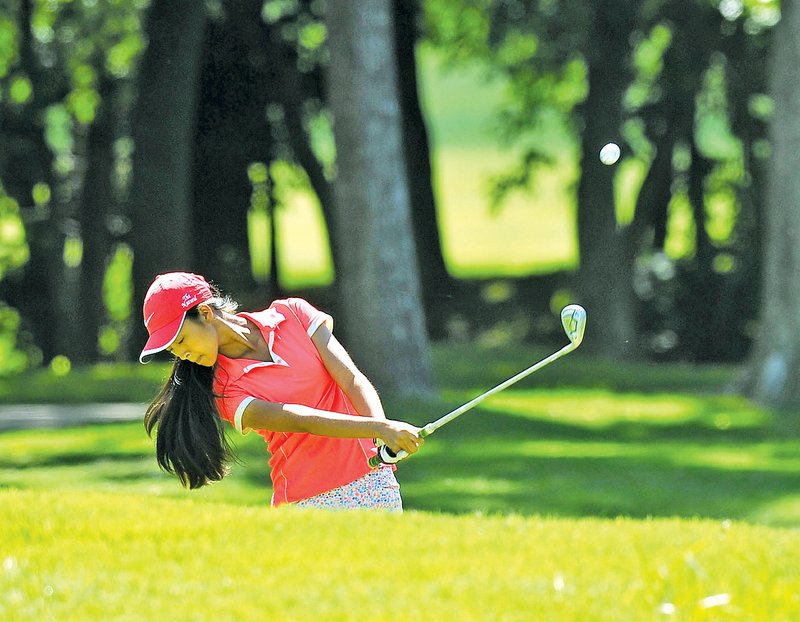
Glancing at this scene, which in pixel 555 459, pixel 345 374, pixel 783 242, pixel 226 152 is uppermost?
pixel 226 152

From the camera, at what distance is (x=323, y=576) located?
16.4ft

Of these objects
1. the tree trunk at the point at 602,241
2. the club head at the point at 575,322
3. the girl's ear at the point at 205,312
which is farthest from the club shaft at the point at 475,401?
the tree trunk at the point at 602,241

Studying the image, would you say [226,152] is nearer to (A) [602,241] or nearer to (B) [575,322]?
(A) [602,241]

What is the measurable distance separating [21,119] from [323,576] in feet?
73.8

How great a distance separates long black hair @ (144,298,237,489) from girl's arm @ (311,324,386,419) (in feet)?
1.23

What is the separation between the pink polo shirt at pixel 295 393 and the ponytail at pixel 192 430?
2.3 inches

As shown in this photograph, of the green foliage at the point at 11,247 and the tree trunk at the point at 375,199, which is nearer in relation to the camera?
the tree trunk at the point at 375,199

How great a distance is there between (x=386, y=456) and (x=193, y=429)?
66cm

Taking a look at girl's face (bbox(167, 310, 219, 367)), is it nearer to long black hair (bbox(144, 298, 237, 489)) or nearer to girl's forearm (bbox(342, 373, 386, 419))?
long black hair (bbox(144, 298, 237, 489))

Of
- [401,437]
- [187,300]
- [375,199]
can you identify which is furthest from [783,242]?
[187,300]

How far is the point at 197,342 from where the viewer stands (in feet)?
17.2

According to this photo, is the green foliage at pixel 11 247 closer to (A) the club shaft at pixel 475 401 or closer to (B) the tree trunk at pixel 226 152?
(B) the tree trunk at pixel 226 152

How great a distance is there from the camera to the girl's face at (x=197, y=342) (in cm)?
523

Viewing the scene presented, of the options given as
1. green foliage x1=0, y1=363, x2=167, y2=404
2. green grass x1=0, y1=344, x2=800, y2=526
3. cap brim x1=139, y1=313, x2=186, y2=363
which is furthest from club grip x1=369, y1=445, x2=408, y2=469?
green foliage x1=0, y1=363, x2=167, y2=404
